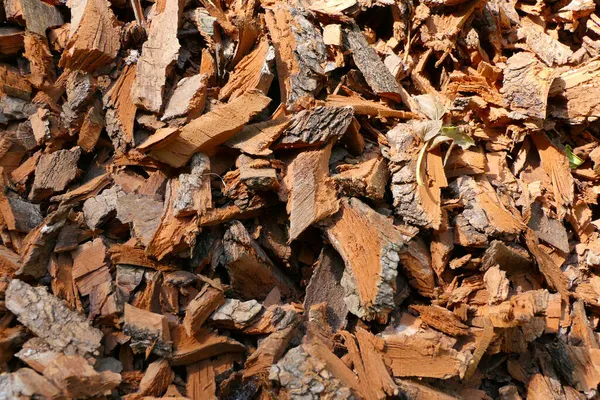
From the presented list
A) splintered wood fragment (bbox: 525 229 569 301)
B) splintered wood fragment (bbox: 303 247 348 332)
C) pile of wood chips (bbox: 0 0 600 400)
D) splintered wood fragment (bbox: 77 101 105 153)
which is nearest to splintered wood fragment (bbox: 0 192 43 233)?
pile of wood chips (bbox: 0 0 600 400)

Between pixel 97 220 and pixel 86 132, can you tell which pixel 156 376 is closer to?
pixel 97 220

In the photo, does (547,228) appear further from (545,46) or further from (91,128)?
(91,128)

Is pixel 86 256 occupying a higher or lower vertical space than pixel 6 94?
lower

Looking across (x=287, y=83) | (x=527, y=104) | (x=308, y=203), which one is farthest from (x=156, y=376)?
(x=527, y=104)

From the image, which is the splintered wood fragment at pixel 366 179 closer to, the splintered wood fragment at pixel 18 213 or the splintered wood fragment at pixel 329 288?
the splintered wood fragment at pixel 329 288

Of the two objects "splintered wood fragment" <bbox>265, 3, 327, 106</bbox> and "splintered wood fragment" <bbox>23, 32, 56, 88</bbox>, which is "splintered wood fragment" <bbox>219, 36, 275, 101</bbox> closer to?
"splintered wood fragment" <bbox>265, 3, 327, 106</bbox>

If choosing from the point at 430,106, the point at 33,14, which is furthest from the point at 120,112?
the point at 430,106
